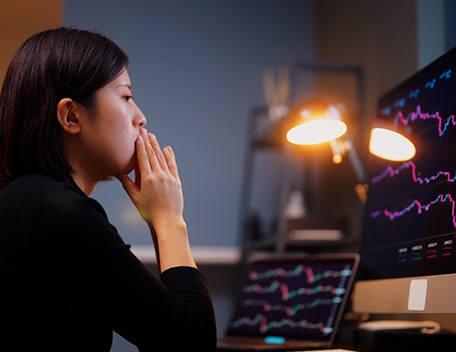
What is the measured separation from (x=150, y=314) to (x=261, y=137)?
238 cm

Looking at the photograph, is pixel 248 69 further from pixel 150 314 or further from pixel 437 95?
pixel 150 314

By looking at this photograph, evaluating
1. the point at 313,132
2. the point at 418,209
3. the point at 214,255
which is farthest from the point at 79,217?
the point at 214,255

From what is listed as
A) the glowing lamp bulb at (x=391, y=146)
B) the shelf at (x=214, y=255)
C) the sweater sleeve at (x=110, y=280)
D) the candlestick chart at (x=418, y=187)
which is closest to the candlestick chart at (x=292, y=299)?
the candlestick chart at (x=418, y=187)

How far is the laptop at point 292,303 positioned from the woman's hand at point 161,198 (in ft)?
1.17

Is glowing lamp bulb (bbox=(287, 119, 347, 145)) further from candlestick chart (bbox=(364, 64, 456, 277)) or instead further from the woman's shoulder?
the woman's shoulder

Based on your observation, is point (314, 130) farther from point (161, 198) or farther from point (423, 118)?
point (161, 198)

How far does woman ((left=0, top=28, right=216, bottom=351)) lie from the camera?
85cm

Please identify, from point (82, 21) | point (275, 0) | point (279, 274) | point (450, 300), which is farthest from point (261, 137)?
point (450, 300)

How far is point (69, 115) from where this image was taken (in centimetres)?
101

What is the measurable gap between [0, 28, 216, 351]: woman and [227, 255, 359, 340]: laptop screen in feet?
1.62

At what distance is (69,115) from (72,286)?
11.9 inches

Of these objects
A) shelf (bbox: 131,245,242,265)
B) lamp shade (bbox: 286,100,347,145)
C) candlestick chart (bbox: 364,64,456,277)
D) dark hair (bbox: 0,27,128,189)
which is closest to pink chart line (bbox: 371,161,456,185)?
candlestick chart (bbox: 364,64,456,277)

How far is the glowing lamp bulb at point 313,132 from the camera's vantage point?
1553 millimetres

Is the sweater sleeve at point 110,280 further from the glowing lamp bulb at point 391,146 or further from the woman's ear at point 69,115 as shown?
the glowing lamp bulb at point 391,146
